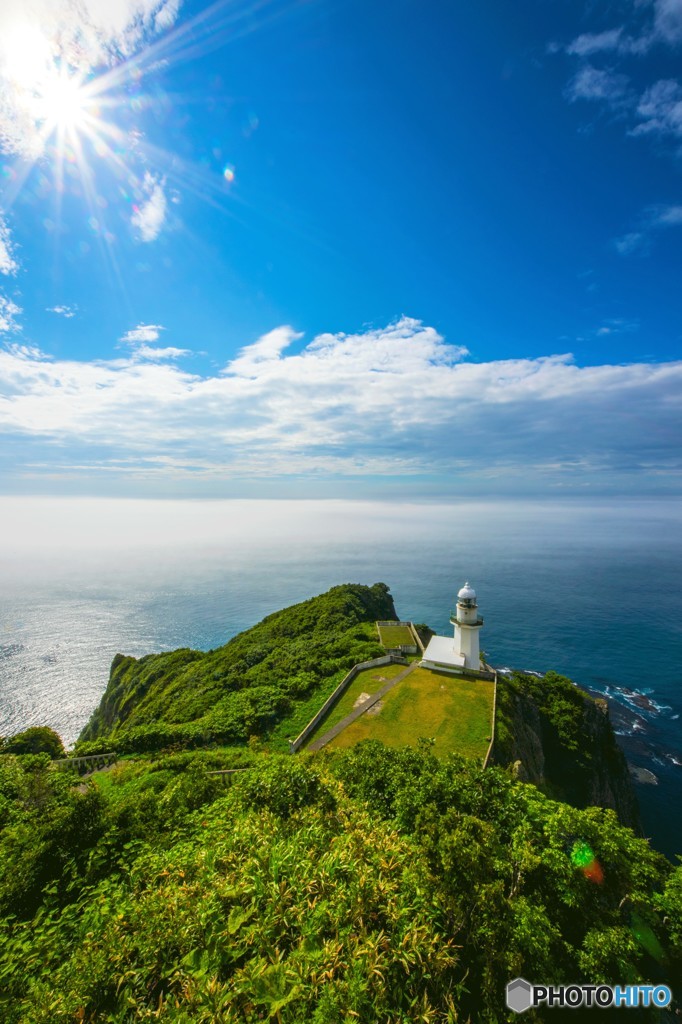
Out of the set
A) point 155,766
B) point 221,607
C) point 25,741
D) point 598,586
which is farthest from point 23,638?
point 598,586

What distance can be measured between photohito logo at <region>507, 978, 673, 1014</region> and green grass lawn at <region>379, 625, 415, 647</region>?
3088cm

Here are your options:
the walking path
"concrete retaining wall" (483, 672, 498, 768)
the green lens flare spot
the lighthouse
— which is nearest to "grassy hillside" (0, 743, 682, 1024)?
the green lens flare spot

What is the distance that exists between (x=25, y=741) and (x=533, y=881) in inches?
1656

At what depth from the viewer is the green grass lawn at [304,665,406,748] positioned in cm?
2781

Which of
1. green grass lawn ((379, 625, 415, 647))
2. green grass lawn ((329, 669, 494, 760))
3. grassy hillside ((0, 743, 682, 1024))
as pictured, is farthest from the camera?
green grass lawn ((379, 625, 415, 647))

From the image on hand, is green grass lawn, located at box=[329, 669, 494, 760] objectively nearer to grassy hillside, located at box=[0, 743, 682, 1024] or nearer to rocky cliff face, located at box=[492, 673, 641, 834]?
rocky cliff face, located at box=[492, 673, 641, 834]

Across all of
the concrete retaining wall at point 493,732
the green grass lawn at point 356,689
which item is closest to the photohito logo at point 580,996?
the concrete retaining wall at point 493,732

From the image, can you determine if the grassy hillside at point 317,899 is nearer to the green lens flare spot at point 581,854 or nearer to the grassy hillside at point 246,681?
the green lens flare spot at point 581,854

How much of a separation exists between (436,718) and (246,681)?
64.5 ft

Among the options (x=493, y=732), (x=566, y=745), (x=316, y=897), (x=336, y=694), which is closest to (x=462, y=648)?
(x=493, y=732)

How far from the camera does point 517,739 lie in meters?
29.0

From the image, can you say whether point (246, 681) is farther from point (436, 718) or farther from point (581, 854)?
point (581, 854)

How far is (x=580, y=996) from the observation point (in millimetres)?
10086

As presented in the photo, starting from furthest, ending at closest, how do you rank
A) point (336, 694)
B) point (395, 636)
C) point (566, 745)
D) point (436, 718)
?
point (395, 636) < point (566, 745) < point (336, 694) < point (436, 718)
